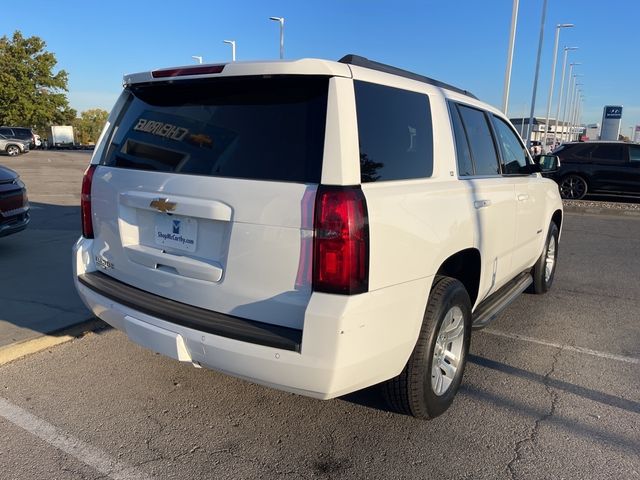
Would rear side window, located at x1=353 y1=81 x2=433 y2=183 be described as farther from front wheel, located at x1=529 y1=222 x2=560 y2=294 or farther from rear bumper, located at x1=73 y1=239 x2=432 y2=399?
front wheel, located at x1=529 y1=222 x2=560 y2=294

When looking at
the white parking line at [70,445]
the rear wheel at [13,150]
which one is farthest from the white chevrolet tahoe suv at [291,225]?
the rear wheel at [13,150]

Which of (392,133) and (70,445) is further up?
(392,133)

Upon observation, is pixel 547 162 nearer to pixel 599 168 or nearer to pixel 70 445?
pixel 70 445

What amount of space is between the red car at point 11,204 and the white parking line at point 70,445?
143 inches

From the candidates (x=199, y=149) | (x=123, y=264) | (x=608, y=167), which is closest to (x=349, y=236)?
(x=199, y=149)

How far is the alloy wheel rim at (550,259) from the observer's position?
568 centimetres

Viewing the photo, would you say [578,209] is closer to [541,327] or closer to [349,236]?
[541,327]

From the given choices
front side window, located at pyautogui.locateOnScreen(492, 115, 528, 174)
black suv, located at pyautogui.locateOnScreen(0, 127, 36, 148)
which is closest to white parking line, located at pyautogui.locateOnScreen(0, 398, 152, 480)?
front side window, located at pyautogui.locateOnScreen(492, 115, 528, 174)

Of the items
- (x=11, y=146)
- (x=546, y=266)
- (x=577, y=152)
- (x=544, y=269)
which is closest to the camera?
(x=544, y=269)

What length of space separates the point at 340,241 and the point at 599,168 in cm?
1467

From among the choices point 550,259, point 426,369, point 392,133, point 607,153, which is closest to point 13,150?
point 607,153

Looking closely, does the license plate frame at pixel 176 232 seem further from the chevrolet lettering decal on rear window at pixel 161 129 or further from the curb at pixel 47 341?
the curb at pixel 47 341

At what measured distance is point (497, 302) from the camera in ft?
13.4

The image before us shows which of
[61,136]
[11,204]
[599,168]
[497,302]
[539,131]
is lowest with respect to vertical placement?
[61,136]
